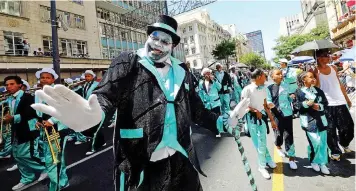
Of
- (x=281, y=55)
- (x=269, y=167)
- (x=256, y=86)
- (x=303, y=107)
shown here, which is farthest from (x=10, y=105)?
(x=281, y=55)

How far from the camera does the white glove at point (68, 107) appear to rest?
1243mm

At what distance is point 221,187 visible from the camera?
3.58 m

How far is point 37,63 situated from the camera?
59.2ft

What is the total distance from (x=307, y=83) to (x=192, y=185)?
3225mm

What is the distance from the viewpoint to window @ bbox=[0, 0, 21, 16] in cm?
1794

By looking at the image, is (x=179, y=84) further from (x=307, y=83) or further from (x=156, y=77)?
(x=307, y=83)

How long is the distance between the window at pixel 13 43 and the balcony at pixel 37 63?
59.3 inches

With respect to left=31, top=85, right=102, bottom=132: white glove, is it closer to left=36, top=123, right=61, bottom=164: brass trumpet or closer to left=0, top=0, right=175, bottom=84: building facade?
left=36, top=123, right=61, bottom=164: brass trumpet

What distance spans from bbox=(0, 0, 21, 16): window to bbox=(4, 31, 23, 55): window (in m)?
1.62

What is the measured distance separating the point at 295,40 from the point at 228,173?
54.1m

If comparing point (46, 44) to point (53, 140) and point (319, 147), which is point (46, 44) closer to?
point (53, 140)

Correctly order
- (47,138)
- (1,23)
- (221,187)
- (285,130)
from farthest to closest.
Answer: (1,23)
(285,130)
(47,138)
(221,187)

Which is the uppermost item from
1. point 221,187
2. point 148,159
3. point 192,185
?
point 148,159

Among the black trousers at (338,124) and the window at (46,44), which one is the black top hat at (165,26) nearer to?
the black trousers at (338,124)
